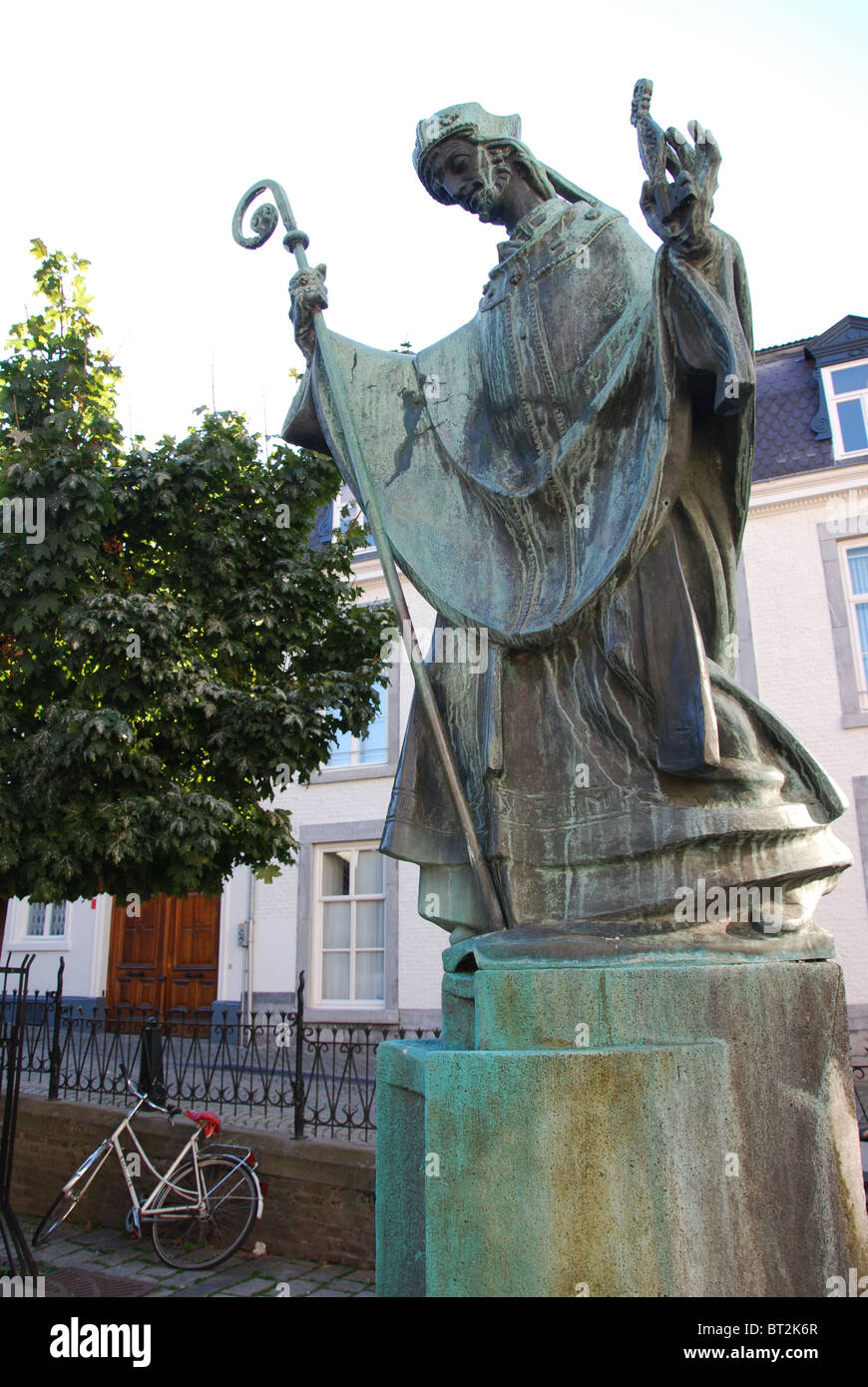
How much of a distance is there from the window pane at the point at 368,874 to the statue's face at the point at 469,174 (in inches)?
600

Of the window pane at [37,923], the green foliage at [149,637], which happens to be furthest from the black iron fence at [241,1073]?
the window pane at [37,923]

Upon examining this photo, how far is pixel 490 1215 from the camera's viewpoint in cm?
202

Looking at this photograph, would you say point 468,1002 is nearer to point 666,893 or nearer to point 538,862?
point 538,862

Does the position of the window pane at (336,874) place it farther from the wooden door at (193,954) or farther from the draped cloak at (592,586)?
the draped cloak at (592,586)

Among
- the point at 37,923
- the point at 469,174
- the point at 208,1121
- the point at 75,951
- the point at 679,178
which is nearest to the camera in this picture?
the point at 679,178

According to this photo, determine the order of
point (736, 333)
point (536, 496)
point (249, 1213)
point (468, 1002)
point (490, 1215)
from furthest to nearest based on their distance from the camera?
point (249, 1213) → point (536, 496) → point (468, 1002) → point (736, 333) → point (490, 1215)

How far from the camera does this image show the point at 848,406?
1571 cm

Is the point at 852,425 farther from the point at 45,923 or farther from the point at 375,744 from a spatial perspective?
the point at 45,923

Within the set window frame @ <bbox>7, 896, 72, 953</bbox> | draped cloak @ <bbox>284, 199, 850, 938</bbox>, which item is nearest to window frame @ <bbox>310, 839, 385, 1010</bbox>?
window frame @ <bbox>7, 896, 72, 953</bbox>

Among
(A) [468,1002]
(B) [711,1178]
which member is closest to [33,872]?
(A) [468,1002]

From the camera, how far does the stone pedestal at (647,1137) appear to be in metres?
2.00

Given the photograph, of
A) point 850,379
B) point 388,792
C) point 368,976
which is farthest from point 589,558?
point 368,976

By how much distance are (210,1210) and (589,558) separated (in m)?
6.49

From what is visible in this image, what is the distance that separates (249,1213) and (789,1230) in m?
6.13
